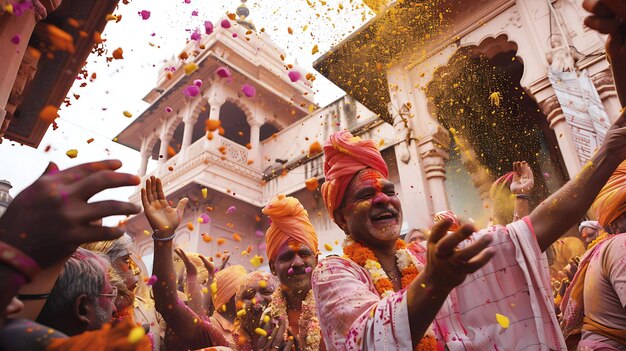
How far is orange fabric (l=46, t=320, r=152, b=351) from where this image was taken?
976 millimetres

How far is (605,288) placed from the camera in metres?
2.25

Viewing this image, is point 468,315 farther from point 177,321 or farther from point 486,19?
point 486,19

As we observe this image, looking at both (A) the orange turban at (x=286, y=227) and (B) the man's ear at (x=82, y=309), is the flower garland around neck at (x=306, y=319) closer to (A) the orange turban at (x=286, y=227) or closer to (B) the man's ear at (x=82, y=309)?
(A) the orange turban at (x=286, y=227)

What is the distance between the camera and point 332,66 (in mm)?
8391

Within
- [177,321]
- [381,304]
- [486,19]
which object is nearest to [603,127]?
[486,19]

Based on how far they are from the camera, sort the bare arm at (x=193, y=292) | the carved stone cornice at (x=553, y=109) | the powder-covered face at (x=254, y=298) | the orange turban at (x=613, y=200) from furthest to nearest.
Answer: the carved stone cornice at (x=553, y=109) → the powder-covered face at (x=254, y=298) → the bare arm at (x=193, y=292) → the orange turban at (x=613, y=200)

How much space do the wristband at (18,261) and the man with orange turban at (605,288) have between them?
271 cm

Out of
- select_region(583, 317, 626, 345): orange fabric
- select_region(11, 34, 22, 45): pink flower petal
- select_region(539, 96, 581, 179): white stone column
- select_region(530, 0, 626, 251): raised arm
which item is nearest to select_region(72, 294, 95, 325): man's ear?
select_region(530, 0, 626, 251): raised arm

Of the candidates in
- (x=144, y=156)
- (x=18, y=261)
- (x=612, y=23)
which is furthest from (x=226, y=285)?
(x=144, y=156)

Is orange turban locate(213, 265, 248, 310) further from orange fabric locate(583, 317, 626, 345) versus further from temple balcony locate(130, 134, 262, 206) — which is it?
temple balcony locate(130, 134, 262, 206)

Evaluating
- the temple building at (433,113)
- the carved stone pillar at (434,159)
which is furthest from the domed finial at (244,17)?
the carved stone pillar at (434,159)

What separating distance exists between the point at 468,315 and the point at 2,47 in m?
4.25

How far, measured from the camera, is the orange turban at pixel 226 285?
13.4ft

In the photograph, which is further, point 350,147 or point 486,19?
point 486,19
